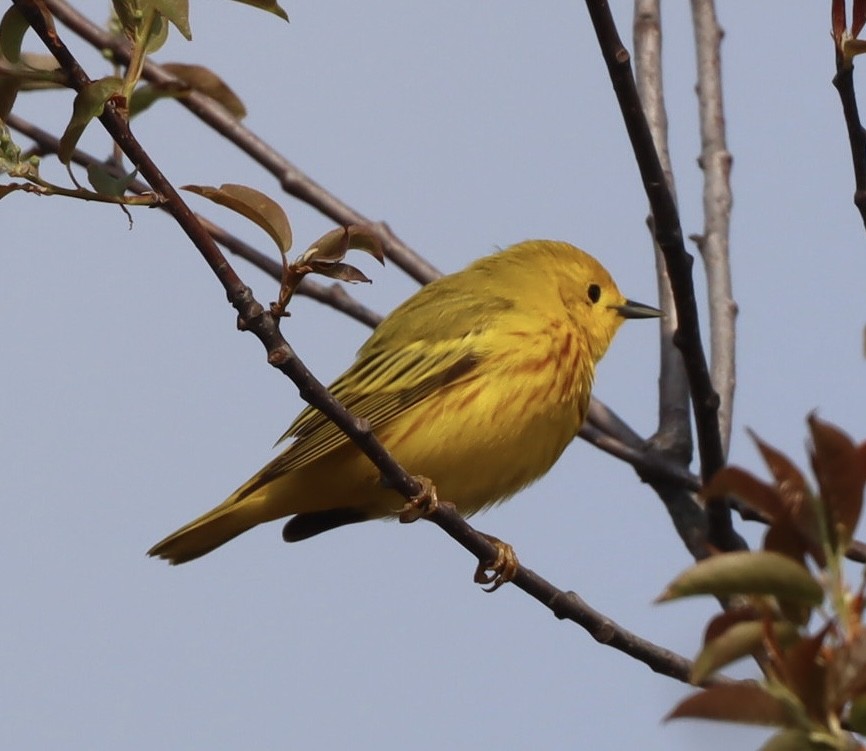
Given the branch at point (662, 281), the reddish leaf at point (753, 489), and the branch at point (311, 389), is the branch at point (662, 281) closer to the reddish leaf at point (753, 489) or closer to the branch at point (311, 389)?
the branch at point (311, 389)

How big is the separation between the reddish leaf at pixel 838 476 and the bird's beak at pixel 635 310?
3.94 metres

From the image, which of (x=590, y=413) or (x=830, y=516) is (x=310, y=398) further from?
(x=590, y=413)

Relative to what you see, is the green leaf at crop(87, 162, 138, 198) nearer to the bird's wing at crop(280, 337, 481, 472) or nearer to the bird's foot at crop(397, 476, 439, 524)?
the bird's foot at crop(397, 476, 439, 524)

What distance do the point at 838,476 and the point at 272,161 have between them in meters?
4.06

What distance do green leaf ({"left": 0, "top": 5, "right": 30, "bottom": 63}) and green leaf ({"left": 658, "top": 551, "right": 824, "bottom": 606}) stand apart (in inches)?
54.5

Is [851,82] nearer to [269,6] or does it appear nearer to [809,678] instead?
[269,6]

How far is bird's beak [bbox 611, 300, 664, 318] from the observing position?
5383mm

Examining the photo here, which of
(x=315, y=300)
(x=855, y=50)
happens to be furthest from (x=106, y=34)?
(x=855, y=50)

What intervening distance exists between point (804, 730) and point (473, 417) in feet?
10.7

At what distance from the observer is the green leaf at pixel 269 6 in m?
2.39

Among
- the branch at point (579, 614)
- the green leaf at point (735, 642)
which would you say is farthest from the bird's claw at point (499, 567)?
the green leaf at point (735, 642)

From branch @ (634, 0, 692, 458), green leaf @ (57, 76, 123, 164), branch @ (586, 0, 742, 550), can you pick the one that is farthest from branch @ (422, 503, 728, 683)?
green leaf @ (57, 76, 123, 164)

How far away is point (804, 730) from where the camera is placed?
139cm

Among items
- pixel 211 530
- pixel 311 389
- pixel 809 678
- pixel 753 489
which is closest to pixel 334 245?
pixel 311 389
